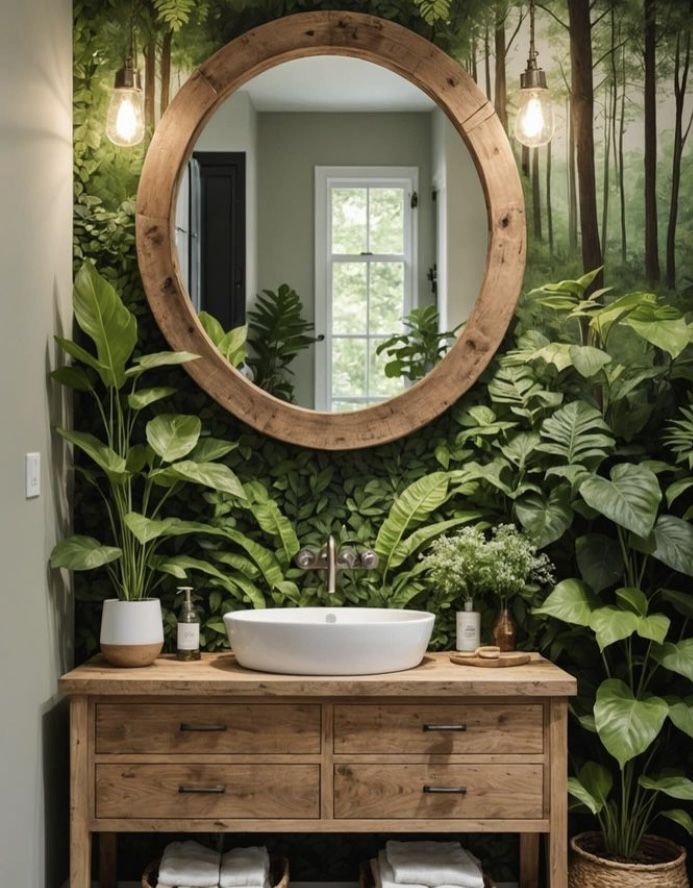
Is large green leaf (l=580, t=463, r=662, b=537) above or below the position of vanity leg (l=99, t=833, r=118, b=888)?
above

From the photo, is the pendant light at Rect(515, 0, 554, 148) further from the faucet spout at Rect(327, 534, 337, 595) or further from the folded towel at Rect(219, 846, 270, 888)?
the folded towel at Rect(219, 846, 270, 888)

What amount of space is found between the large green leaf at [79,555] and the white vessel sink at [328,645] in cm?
33

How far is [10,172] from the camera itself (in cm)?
262

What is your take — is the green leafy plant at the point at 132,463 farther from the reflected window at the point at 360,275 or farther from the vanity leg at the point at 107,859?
the vanity leg at the point at 107,859

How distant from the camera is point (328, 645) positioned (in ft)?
9.07

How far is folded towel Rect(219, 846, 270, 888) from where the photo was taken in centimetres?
283

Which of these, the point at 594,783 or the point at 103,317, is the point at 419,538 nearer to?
the point at 594,783

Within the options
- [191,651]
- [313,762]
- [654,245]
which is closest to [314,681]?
[313,762]

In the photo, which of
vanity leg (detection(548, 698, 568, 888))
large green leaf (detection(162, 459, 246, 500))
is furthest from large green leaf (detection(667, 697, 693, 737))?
large green leaf (detection(162, 459, 246, 500))

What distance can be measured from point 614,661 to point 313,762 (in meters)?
0.87

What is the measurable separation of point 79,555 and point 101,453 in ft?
0.85

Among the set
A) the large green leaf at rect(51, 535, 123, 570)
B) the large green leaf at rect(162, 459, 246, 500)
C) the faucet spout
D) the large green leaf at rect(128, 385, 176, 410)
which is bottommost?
the faucet spout

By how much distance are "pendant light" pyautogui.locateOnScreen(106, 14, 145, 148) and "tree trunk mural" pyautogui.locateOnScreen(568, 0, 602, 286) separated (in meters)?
1.18

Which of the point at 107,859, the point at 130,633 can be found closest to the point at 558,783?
the point at 130,633
